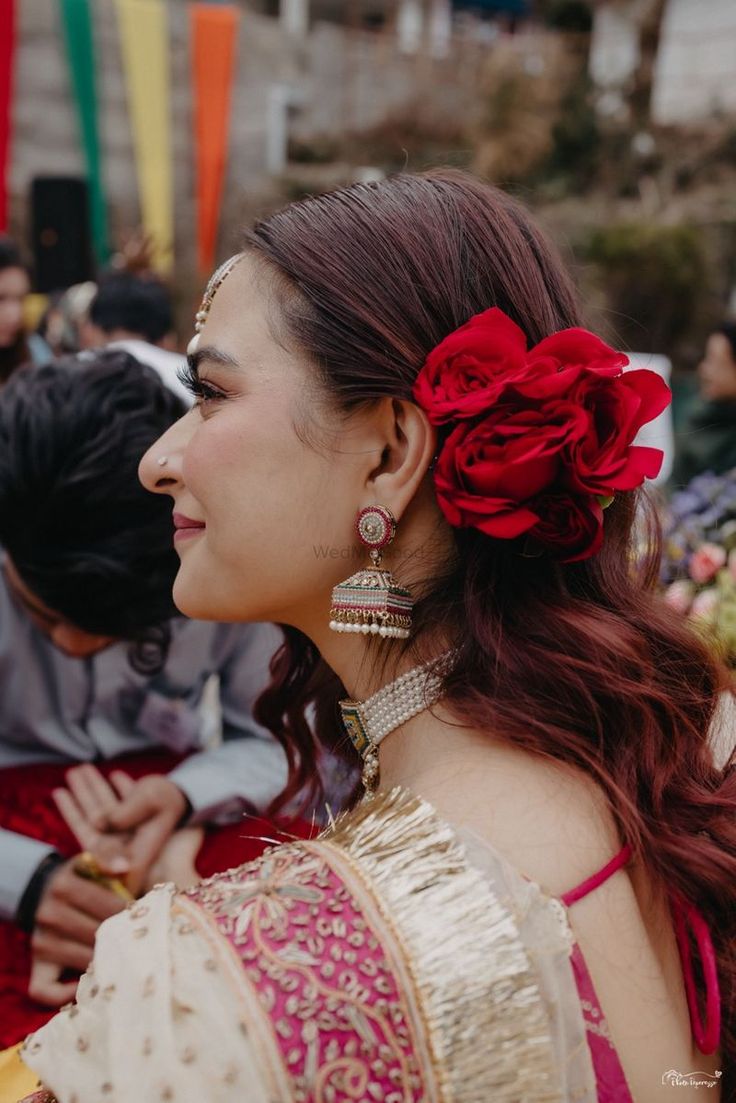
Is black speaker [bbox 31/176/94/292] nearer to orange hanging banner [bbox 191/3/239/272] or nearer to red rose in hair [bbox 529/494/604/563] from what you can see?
orange hanging banner [bbox 191/3/239/272]

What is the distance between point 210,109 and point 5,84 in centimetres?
311

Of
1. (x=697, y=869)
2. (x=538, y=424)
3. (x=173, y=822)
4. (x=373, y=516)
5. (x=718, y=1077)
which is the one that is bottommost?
(x=173, y=822)

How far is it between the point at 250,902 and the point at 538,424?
614 mm

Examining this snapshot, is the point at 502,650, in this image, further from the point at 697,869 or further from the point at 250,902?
the point at 250,902

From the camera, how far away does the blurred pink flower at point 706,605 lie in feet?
7.47

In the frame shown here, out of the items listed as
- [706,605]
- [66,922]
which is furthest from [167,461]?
Result: [706,605]

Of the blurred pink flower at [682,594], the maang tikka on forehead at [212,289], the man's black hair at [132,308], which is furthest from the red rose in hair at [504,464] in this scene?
the man's black hair at [132,308]

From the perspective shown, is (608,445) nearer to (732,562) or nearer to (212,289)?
(212,289)

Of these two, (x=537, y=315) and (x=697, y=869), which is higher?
(x=537, y=315)

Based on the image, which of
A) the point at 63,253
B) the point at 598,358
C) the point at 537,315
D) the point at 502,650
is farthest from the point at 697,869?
the point at 63,253

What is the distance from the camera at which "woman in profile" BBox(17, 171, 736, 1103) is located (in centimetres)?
97

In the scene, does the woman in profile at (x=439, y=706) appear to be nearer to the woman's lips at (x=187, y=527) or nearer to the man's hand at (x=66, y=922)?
the woman's lips at (x=187, y=527)

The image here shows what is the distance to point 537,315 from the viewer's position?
4.49 ft

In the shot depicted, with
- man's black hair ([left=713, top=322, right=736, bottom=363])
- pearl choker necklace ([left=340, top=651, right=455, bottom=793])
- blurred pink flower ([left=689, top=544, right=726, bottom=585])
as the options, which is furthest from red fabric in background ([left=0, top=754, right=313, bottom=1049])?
man's black hair ([left=713, top=322, right=736, bottom=363])
